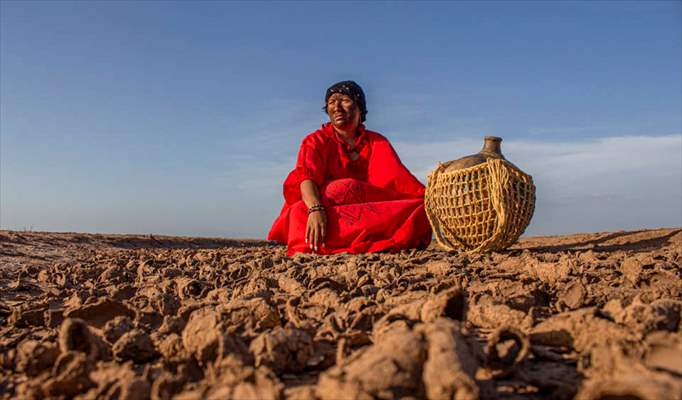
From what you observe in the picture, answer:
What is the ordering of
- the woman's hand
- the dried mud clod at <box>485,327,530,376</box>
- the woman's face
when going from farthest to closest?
1. the woman's face
2. the woman's hand
3. the dried mud clod at <box>485,327,530,376</box>

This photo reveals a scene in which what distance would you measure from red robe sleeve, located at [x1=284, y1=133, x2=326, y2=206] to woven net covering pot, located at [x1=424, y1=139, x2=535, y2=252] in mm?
1174

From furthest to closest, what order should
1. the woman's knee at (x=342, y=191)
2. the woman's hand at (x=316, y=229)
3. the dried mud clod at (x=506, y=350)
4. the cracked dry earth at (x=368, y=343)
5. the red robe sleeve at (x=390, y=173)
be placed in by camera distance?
the red robe sleeve at (x=390, y=173), the woman's knee at (x=342, y=191), the woman's hand at (x=316, y=229), the dried mud clod at (x=506, y=350), the cracked dry earth at (x=368, y=343)

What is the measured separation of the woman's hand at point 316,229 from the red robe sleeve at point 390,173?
79 cm

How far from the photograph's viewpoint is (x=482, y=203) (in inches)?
180

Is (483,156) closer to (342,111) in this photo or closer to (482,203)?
(482,203)

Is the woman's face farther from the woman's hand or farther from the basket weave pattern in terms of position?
the basket weave pattern

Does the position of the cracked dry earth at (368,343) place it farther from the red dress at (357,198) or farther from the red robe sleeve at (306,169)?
the red robe sleeve at (306,169)

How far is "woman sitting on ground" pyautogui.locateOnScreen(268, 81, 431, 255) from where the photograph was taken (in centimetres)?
508

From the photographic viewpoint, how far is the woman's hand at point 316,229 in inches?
197

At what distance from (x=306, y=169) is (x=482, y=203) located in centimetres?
176

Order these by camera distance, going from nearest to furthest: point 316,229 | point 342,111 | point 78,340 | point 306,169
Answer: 1. point 78,340
2. point 316,229
3. point 306,169
4. point 342,111

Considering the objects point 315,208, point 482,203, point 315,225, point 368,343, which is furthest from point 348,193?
point 368,343

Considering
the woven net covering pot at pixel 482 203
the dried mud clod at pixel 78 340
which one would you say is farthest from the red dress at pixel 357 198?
the dried mud clod at pixel 78 340

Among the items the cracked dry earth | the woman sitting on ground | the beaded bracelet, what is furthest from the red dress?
the cracked dry earth
